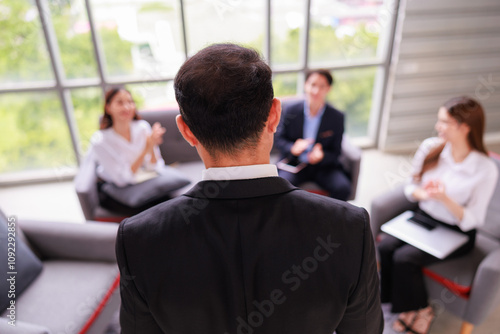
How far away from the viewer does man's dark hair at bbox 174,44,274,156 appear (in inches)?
30.6

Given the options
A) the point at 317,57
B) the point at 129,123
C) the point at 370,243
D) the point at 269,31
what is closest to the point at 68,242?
the point at 129,123

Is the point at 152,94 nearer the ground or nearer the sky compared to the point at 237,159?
nearer the ground

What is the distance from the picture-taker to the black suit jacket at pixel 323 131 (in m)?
3.06

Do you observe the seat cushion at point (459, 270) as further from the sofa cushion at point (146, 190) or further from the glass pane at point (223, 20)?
the glass pane at point (223, 20)

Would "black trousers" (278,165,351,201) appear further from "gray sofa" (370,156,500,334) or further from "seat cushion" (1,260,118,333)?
"seat cushion" (1,260,118,333)

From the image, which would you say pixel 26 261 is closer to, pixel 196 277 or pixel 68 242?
pixel 68 242

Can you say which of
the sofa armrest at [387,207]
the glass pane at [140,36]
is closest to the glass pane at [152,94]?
the glass pane at [140,36]

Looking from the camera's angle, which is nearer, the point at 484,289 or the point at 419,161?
the point at 484,289

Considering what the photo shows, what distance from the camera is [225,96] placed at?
0.78 metres

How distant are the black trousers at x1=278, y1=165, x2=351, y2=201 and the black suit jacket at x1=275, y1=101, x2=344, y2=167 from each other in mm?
56

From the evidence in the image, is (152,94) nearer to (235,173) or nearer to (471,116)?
(471,116)

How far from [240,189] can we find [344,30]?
3.48m

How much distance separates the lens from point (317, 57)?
12.9 feet

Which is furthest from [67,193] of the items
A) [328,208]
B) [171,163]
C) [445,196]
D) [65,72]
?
[328,208]
